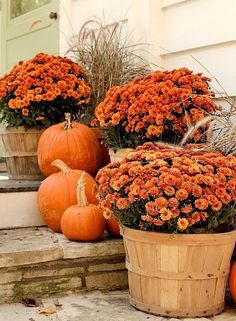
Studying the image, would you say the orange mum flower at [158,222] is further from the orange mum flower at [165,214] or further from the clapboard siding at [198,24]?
the clapboard siding at [198,24]

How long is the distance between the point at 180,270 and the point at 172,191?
303 mm

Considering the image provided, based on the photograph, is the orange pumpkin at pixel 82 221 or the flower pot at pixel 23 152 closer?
the orange pumpkin at pixel 82 221

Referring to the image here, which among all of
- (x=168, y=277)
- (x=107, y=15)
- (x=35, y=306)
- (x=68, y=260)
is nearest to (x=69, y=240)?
(x=68, y=260)

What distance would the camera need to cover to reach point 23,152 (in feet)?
11.1

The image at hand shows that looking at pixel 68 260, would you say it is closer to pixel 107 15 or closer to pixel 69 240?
pixel 69 240

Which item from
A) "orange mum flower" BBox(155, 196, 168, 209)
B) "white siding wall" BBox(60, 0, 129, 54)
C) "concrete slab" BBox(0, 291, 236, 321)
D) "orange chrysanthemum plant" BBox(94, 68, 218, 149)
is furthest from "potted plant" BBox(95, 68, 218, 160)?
"white siding wall" BBox(60, 0, 129, 54)

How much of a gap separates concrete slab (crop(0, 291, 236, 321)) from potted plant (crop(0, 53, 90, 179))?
1.12 m

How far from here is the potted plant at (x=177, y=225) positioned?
2.11m

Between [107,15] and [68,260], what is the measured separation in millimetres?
2055

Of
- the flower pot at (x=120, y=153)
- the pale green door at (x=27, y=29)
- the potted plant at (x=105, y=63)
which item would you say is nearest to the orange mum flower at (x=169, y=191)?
the flower pot at (x=120, y=153)

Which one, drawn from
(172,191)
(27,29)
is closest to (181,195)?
(172,191)

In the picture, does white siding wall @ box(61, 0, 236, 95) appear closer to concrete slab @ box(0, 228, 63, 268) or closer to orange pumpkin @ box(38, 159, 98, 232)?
orange pumpkin @ box(38, 159, 98, 232)

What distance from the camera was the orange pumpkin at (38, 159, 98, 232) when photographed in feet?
9.34

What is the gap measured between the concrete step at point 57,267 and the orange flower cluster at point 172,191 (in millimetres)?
350
